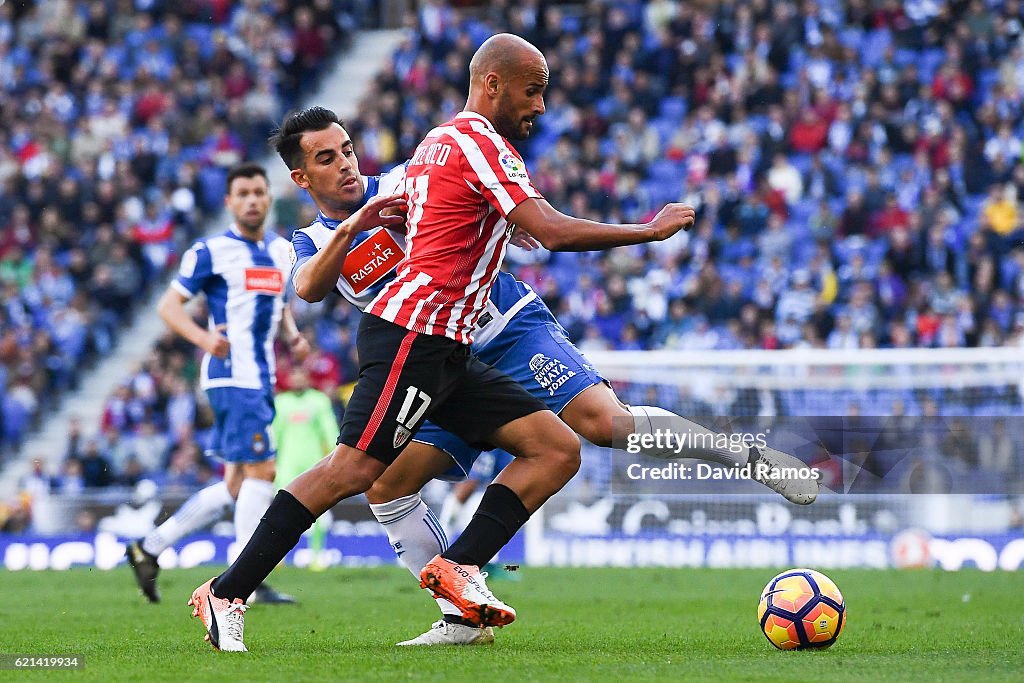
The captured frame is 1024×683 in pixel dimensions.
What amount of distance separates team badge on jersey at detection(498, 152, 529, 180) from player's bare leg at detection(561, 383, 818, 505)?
4.76ft

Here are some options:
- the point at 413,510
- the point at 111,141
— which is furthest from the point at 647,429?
the point at 111,141

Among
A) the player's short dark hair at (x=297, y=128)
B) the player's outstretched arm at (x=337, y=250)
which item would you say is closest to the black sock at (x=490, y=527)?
the player's outstretched arm at (x=337, y=250)

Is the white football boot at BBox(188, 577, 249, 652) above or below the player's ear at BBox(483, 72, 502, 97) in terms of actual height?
below

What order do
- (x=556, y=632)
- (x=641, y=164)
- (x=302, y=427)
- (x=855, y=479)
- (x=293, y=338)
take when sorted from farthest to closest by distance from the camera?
(x=641, y=164), (x=302, y=427), (x=855, y=479), (x=293, y=338), (x=556, y=632)

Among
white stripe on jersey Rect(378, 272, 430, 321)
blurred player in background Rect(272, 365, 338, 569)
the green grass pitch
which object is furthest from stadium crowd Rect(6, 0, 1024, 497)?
white stripe on jersey Rect(378, 272, 430, 321)

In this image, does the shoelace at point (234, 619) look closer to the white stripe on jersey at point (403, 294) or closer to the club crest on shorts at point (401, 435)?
the club crest on shorts at point (401, 435)

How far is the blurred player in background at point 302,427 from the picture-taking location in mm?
13953

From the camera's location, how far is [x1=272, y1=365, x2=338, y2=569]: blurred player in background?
13953 millimetres

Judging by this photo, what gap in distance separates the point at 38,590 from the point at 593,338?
834 centimetres

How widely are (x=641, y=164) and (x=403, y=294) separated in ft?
46.9

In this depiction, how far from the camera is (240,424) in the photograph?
8.98m

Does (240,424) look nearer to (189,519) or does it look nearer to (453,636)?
(189,519)

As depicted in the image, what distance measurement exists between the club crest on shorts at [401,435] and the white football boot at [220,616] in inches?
33.7

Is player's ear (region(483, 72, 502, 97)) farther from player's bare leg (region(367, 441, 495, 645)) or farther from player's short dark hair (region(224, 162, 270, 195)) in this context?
player's short dark hair (region(224, 162, 270, 195))
